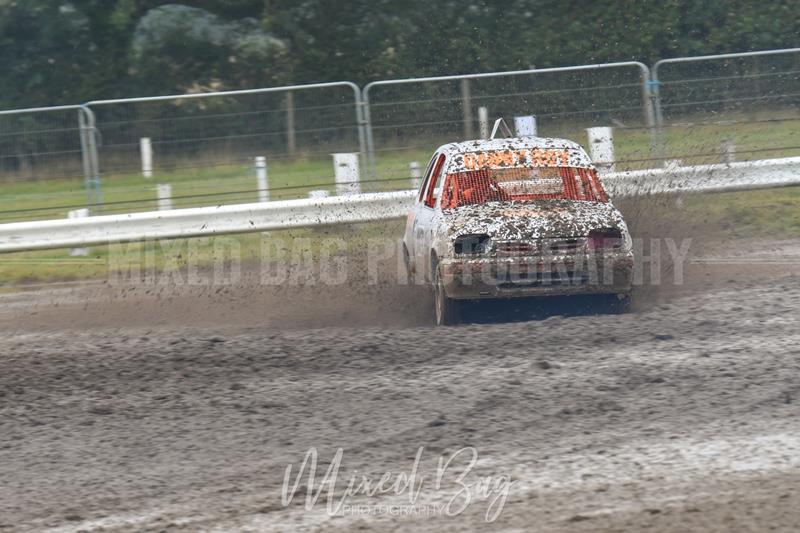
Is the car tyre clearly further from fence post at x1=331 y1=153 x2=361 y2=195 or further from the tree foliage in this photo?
the tree foliage

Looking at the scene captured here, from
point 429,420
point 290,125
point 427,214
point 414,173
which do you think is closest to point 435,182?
point 427,214

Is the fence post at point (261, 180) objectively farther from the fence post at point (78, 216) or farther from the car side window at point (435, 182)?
the car side window at point (435, 182)

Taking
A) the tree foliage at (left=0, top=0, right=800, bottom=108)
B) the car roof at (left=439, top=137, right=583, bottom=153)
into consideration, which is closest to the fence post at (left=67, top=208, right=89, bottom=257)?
the car roof at (left=439, top=137, right=583, bottom=153)

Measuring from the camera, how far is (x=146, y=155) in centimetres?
1506

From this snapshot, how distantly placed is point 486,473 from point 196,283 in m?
7.98

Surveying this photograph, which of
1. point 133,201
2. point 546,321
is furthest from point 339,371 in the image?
point 133,201

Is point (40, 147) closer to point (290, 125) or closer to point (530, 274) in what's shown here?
point (290, 125)

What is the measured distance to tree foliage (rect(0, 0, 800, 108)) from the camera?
87.1 ft

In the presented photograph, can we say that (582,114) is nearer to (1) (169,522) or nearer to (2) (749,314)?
(2) (749,314)

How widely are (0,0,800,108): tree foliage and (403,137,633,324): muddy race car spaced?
1713cm

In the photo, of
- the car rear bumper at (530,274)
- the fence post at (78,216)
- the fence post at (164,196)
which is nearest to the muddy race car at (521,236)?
the car rear bumper at (530,274)

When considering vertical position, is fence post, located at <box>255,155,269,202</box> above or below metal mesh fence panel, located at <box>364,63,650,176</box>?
below

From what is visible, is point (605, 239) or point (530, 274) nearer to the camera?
point (530, 274)

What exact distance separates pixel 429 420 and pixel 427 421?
2 cm
